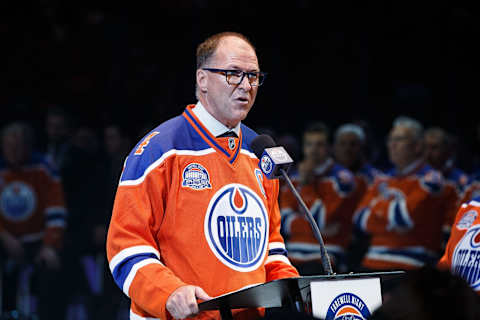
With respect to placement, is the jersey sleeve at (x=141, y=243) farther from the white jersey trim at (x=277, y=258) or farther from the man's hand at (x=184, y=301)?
the white jersey trim at (x=277, y=258)

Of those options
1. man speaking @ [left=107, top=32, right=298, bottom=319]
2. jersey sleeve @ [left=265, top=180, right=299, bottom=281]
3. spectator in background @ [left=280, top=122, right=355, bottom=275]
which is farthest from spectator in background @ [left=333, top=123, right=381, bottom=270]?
man speaking @ [left=107, top=32, right=298, bottom=319]

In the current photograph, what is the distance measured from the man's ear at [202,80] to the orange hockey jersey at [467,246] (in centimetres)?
121

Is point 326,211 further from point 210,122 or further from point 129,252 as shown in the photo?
point 129,252

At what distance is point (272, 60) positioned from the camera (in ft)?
29.9

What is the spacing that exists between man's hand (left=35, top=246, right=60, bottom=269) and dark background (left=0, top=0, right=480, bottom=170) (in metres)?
1.60

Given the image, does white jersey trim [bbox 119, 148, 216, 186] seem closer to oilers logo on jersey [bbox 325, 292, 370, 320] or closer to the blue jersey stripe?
the blue jersey stripe

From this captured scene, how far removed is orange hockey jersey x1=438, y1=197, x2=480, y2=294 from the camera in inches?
124

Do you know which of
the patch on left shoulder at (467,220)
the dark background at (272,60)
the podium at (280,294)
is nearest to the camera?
the podium at (280,294)

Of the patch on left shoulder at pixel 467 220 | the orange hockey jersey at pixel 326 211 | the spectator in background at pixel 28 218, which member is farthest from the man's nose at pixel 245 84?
the spectator in background at pixel 28 218

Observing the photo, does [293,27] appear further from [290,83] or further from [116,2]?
[116,2]

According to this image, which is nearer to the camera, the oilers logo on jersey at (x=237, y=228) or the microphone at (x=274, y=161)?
the microphone at (x=274, y=161)

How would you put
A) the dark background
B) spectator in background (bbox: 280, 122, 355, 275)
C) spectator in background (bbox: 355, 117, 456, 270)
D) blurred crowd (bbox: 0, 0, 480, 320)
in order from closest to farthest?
spectator in background (bbox: 355, 117, 456, 270) < blurred crowd (bbox: 0, 0, 480, 320) < spectator in background (bbox: 280, 122, 355, 275) < the dark background

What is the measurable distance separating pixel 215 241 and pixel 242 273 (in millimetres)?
151

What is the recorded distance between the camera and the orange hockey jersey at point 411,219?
616cm
